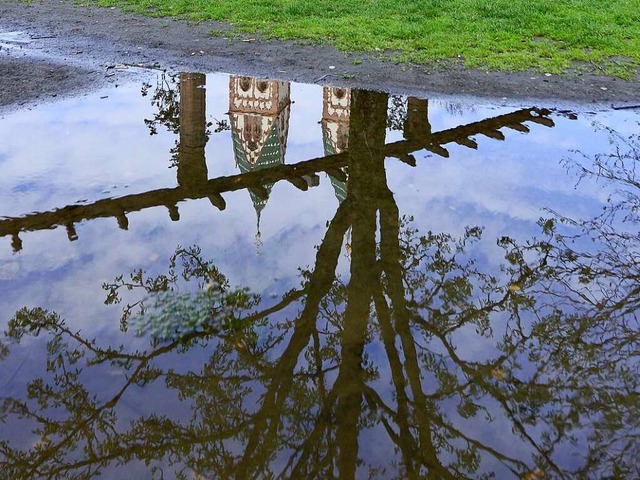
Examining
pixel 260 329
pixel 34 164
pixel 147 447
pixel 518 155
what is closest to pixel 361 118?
pixel 518 155

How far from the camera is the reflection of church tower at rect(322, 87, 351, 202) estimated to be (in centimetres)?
666

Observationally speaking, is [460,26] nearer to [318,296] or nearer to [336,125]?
[336,125]

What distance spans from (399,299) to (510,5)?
34.7ft

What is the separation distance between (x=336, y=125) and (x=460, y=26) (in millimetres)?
5706

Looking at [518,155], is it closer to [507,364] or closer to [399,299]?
[399,299]

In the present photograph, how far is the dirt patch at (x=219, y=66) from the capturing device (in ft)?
29.5

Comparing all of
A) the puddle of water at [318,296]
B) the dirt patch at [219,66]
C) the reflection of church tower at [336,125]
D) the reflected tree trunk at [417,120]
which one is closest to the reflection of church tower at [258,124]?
the puddle of water at [318,296]

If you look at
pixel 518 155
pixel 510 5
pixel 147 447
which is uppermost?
pixel 510 5

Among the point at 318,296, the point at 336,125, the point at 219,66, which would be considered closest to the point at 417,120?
the point at 336,125

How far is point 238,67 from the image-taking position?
1000cm

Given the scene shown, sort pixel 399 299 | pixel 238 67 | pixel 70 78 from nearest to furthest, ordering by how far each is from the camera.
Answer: pixel 399 299 → pixel 70 78 → pixel 238 67

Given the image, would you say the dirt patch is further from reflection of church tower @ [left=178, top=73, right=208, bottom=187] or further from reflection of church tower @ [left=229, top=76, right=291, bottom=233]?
reflection of church tower @ [left=178, top=73, right=208, bottom=187]

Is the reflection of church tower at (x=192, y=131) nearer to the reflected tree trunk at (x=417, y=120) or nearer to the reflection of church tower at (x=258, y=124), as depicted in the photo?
the reflection of church tower at (x=258, y=124)

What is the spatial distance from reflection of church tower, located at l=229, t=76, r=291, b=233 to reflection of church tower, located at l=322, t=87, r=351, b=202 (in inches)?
18.1
